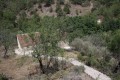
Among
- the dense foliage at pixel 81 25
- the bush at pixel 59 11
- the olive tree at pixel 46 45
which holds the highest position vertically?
the olive tree at pixel 46 45

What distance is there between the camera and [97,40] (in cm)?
3209

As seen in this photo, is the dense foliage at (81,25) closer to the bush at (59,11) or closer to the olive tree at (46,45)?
the bush at (59,11)

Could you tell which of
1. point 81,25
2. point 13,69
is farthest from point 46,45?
point 81,25

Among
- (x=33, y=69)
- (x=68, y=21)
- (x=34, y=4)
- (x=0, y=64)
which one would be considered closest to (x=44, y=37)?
(x=33, y=69)

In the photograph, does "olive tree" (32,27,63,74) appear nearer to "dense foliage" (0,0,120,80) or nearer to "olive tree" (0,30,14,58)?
"dense foliage" (0,0,120,80)

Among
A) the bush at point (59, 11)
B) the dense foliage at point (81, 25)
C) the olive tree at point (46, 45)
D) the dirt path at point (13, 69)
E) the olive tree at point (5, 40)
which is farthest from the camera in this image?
the bush at point (59, 11)

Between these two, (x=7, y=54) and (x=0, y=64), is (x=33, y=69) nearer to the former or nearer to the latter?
(x=0, y=64)

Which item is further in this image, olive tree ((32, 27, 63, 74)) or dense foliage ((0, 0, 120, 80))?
dense foliage ((0, 0, 120, 80))

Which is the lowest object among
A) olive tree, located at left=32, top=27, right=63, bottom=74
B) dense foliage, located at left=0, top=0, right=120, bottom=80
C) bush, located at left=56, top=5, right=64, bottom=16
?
bush, located at left=56, top=5, right=64, bottom=16

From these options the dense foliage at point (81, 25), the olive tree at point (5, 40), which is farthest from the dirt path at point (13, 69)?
the dense foliage at point (81, 25)

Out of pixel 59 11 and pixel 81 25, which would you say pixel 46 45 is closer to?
→ pixel 81 25

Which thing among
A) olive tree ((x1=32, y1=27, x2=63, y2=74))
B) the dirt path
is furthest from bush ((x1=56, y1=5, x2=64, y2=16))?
olive tree ((x1=32, y1=27, x2=63, y2=74))

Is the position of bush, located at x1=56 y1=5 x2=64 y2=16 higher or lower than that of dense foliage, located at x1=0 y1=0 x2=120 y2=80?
lower

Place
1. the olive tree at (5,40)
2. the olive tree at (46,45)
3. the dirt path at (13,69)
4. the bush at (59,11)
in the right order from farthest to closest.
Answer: the bush at (59,11), the olive tree at (5,40), the dirt path at (13,69), the olive tree at (46,45)
